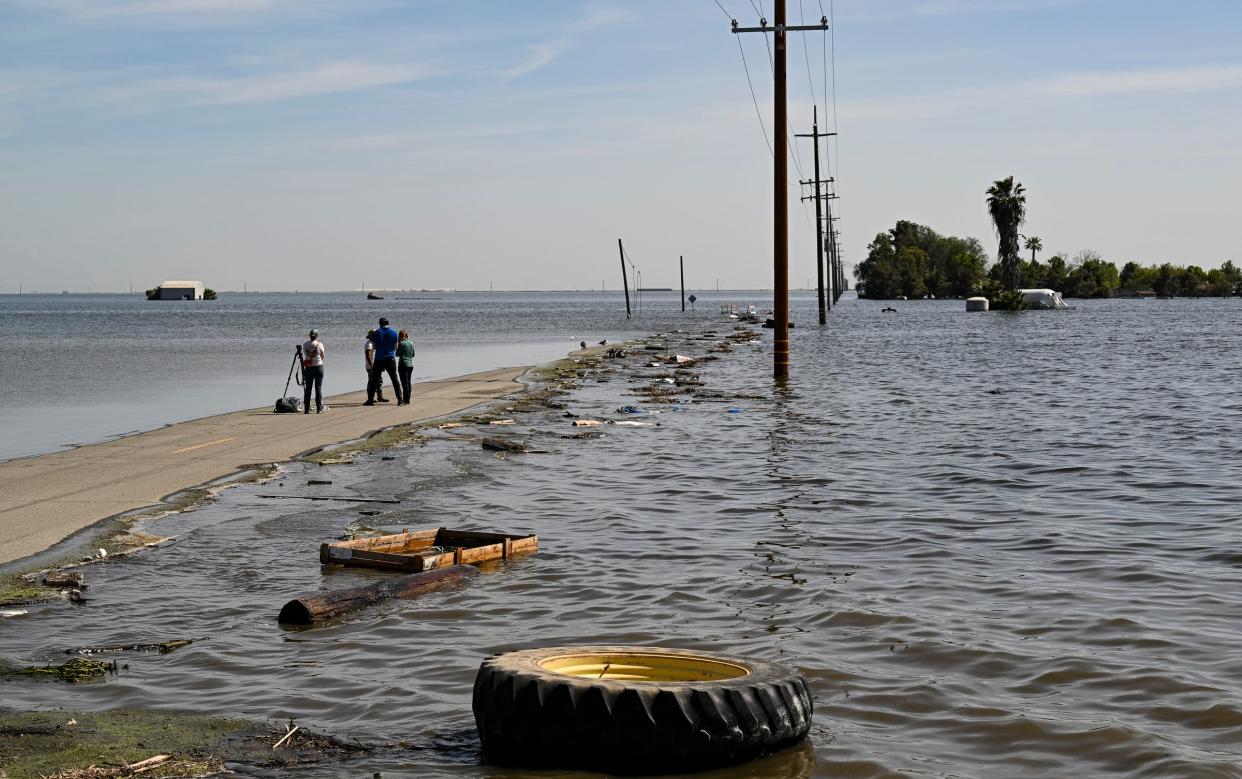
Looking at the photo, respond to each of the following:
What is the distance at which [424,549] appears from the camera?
39.8 feet

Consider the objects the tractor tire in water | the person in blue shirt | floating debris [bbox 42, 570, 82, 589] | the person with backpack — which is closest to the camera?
the tractor tire in water

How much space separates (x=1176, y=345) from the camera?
2469 inches

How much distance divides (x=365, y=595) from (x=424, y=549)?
225 centimetres

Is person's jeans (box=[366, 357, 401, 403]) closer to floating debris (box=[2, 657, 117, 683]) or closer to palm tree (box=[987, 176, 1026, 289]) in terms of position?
floating debris (box=[2, 657, 117, 683])

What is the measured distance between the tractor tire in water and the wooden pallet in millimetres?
4484

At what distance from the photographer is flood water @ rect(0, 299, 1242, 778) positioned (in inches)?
278

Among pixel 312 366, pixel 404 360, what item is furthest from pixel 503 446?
pixel 404 360

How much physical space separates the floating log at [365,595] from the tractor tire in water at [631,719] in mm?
3083

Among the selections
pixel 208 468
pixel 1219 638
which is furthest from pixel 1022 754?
pixel 208 468

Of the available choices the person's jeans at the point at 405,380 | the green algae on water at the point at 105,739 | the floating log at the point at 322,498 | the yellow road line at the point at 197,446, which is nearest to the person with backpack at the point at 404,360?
the person's jeans at the point at 405,380

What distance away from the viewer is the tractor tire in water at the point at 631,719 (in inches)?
243

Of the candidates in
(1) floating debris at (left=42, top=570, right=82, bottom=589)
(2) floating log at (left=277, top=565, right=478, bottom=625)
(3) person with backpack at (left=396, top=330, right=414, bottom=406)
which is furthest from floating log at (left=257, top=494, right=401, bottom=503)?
(3) person with backpack at (left=396, top=330, right=414, bottom=406)

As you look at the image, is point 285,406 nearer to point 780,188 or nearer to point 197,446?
point 197,446

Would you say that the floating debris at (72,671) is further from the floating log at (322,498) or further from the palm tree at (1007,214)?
the palm tree at (1007,214)
